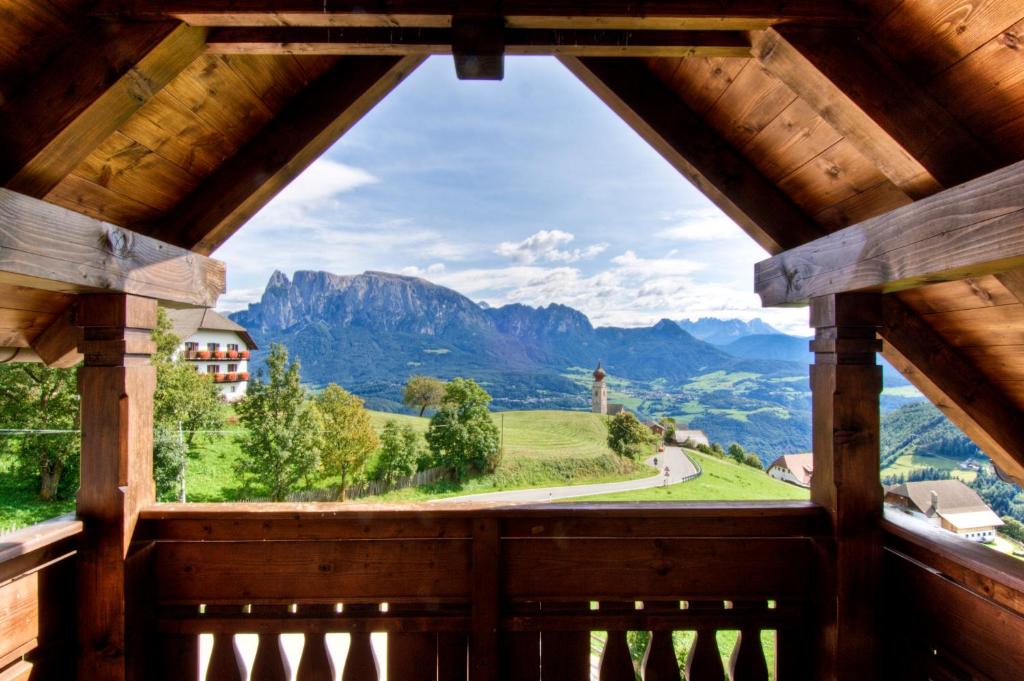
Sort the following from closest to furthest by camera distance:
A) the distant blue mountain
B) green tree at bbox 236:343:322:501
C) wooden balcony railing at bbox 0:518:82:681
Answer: wooden balcony railing at bbox 0:518:82:681 < green tree at bbox 236:343:322:501 < the distant blue mountain

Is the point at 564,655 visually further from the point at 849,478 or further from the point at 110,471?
the point at 110,471

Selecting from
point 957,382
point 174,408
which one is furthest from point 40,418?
point 957,382

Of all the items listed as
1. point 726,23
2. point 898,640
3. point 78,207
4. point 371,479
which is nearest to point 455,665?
point 898,640

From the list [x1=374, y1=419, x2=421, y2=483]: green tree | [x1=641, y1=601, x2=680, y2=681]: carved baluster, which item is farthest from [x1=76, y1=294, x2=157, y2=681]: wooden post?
[x1=374, y1=419, x2=421, y2=483]: green tree

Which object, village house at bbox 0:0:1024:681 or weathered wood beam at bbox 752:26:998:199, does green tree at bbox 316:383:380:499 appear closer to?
village house at bbox 0:0:1024:681

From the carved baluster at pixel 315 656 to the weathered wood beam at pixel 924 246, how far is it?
6.48 feet

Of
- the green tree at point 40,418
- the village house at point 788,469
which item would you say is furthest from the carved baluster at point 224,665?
the village house at point 788,469

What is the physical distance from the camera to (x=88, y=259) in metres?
1.43

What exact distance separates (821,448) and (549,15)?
160 centimetres

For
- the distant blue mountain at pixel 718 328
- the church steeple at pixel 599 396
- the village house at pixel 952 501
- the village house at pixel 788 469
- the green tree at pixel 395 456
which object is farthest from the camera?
the distant blue mountain at pixel 718 328

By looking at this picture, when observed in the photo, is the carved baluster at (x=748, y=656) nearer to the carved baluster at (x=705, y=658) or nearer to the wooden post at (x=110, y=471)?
the carved baluster at (x=705, y=658)

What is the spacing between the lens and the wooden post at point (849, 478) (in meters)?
1.51

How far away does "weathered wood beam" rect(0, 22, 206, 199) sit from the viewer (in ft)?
3.94

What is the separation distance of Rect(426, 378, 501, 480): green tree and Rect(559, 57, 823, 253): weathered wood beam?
64.8 feet
